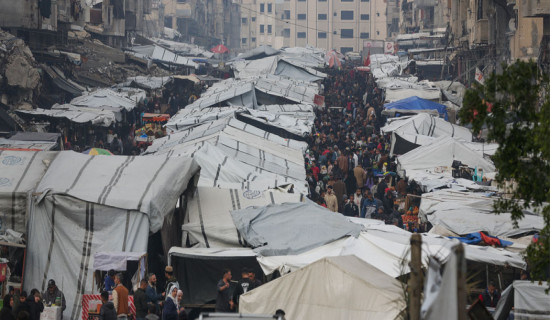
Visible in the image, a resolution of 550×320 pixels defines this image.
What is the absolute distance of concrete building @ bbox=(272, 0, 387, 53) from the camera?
4434 inches

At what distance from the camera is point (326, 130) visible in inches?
1125

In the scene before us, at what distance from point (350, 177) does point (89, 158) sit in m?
8.47

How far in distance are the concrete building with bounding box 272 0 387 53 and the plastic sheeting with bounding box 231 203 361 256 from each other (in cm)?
10138

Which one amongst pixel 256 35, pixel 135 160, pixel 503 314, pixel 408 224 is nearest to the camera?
pixel 503 314

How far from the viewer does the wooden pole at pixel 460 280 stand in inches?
209

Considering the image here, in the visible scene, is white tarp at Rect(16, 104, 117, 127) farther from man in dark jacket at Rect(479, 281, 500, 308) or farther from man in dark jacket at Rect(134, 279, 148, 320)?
man in dark jacket at Rect(479, 281, 500, 308)

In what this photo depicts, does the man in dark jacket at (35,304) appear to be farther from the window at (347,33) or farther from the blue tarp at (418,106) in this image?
the window at (347,33)

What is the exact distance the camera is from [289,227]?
12273 mm

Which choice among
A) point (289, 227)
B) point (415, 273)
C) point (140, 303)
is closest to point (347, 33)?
point (289, 227)

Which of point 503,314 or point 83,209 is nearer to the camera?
point 503,314

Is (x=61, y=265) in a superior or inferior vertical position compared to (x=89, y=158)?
inferior

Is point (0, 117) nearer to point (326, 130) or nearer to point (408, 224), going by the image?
point (326, 130)

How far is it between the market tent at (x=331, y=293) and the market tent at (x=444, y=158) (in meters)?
9.39

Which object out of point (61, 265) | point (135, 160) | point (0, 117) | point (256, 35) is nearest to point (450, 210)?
point (135, 160)
